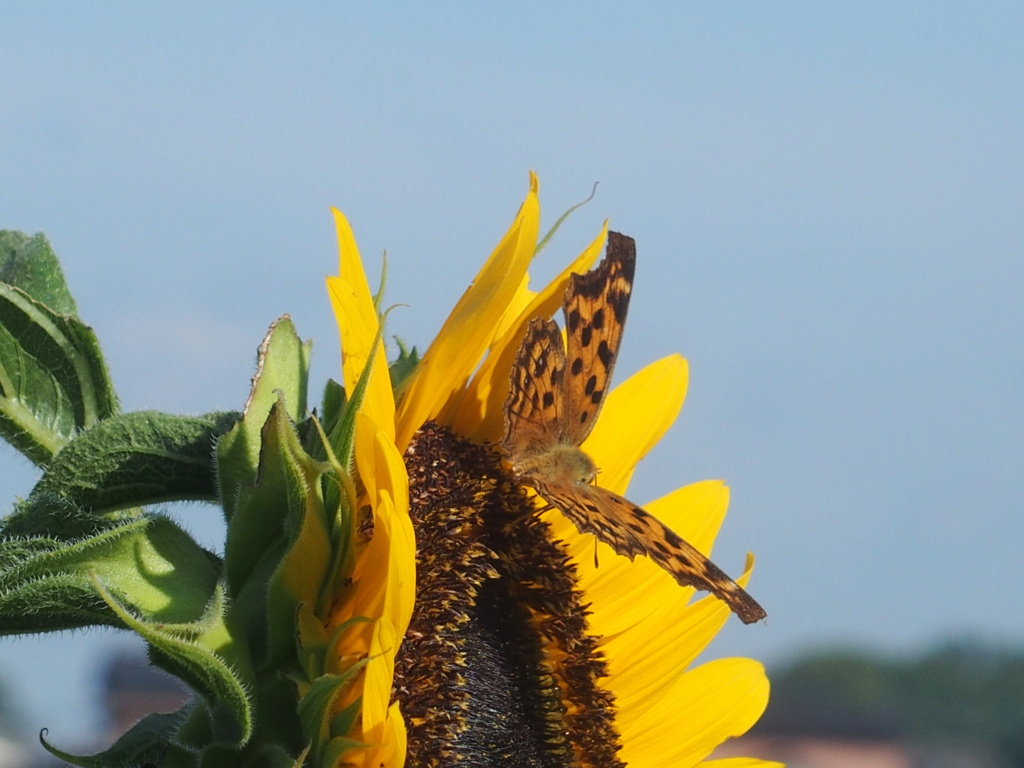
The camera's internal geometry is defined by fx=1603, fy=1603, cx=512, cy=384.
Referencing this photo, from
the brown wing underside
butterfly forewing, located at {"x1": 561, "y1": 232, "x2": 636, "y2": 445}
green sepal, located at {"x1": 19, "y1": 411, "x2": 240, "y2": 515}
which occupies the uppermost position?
butterfly forewing, located at {"x1": 561, "y1": 232, "x2": 636, "y2": 445}

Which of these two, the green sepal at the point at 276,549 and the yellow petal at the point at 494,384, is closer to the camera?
the green sepal at the point at 276,549

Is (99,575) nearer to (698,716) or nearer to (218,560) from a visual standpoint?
(218,560)

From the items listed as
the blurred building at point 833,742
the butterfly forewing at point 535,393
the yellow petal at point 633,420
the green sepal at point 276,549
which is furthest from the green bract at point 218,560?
the blurred building at point 833,742

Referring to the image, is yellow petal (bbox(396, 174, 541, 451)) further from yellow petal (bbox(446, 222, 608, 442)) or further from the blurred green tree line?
the blurred green tree line

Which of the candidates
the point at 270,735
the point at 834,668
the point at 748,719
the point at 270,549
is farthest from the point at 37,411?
the point at 834,668

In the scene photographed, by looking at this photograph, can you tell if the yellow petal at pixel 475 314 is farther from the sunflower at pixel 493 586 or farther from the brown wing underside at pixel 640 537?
the brown wing underside at pixel 640 537

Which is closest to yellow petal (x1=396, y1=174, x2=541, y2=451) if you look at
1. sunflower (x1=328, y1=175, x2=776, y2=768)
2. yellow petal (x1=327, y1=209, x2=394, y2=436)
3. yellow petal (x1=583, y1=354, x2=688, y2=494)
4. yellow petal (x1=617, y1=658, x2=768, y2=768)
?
sunflower (x1=328, y1=175, x2=776, y2=768)
